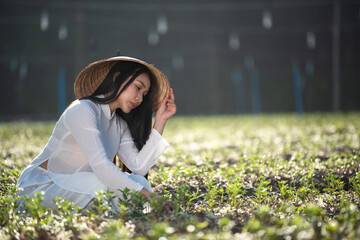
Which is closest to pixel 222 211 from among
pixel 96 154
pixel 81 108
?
pixel 96 154

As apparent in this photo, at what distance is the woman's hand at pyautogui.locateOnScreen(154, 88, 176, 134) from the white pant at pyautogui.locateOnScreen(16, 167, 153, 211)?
47cm

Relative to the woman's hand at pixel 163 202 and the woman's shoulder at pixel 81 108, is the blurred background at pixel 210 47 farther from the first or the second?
the woman's hand at pixel 163 202

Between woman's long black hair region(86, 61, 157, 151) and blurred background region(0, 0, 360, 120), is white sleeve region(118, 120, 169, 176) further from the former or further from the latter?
blurred background region(0, 0, 360, 120)

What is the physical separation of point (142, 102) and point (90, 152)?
70 cm

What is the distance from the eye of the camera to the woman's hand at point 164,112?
10.8 feet

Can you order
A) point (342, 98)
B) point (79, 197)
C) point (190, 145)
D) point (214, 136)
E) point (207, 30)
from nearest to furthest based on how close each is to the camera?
1. point (79, 197)
2. point (190, 145)
3. point (214, 136)
4. point (342, 98)
5. point (207, 30)

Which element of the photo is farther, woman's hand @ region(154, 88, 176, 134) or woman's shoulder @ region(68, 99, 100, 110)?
woman's hand @ region(154, 88, 176, 134)

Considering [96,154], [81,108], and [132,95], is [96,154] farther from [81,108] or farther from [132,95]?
[132,95]

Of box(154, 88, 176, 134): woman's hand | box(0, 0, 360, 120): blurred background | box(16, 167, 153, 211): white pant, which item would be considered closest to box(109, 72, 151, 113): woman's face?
box(154, 88, 176, 134): woman's hand

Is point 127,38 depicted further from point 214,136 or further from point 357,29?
point 214,136

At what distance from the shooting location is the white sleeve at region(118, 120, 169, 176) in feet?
10.4

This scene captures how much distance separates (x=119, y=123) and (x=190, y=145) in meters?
3.62

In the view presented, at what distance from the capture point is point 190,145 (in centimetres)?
684

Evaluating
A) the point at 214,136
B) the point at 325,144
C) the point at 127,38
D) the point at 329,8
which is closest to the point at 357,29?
the point at 329,8
